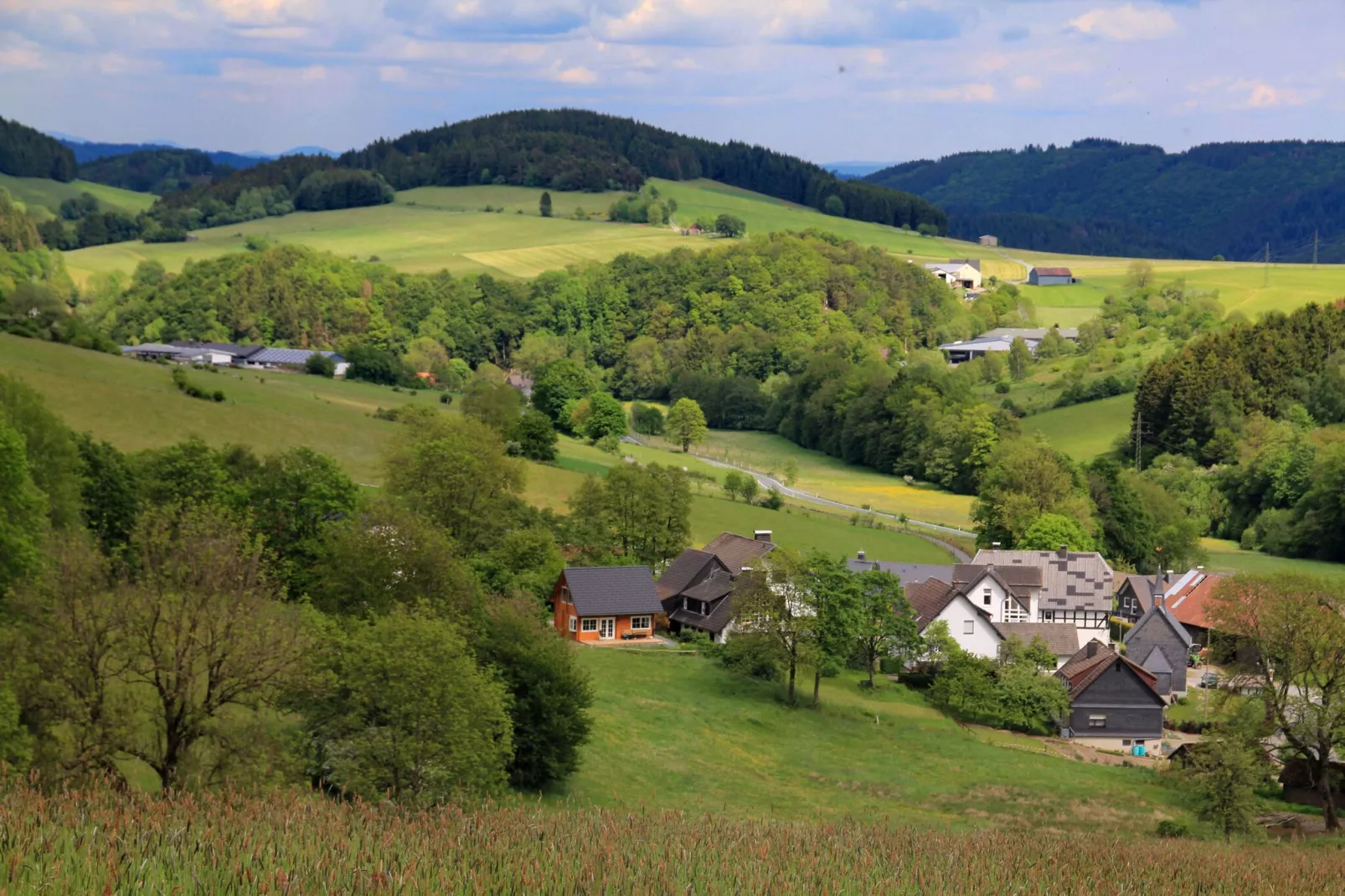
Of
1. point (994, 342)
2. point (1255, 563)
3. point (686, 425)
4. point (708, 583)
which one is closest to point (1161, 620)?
point (708, 583)

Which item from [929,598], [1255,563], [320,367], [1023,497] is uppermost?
[320,367]

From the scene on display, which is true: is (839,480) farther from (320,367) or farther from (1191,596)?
(1191,596)

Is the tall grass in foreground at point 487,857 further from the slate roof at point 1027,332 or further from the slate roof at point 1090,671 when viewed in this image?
the slate roof at point 1027,332

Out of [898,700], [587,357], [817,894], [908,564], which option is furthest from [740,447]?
[817,894]

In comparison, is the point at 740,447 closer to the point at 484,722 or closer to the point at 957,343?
the point at 957,343

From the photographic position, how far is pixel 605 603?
167 feet

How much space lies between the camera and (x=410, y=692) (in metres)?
26.2

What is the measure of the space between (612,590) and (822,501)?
4260 cm

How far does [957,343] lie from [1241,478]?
270ft

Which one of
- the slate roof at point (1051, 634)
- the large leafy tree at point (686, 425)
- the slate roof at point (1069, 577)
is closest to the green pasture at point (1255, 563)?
the slate roof at point (1069, 577)

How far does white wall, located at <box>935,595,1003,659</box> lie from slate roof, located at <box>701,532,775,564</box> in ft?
24.2

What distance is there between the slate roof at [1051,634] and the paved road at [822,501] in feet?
41.6

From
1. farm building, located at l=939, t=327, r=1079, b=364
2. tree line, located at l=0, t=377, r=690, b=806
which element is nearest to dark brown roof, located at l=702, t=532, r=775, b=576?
tree line, located at l=0, t=377, r=690, b=806

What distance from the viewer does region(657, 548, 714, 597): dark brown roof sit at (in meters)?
55.8
